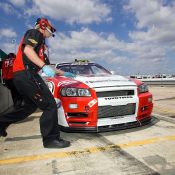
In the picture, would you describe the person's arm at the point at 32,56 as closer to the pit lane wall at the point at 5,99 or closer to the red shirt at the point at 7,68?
the red shirt at the point at 7,68

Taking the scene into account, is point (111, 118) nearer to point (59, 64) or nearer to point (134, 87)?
point (134, 87)

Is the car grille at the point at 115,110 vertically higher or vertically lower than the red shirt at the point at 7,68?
lower

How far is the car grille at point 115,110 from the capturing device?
490 cm

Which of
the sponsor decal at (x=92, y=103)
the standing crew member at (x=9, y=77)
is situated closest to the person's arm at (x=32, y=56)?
the sponsor decal at (x=92, y=103)

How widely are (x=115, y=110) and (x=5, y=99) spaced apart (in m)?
3.81

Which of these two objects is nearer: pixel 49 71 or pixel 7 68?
pixel 49 71

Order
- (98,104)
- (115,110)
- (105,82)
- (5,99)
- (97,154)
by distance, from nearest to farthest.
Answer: (97,154), (98,104), (115,110), (105,82), (5,99)

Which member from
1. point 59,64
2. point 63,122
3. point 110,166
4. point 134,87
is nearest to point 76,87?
point 63,122

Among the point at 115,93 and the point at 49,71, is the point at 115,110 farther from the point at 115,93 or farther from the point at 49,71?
the point at 49,71

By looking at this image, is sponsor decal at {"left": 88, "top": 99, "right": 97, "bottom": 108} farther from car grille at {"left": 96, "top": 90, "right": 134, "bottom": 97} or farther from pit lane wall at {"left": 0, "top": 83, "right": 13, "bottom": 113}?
pit lane wall at {"left": 0, "top": 83, "right": 13, "bottom": 113}

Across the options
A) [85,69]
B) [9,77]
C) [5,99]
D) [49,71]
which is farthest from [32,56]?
[5,99]

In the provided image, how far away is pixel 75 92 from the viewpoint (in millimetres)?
4992

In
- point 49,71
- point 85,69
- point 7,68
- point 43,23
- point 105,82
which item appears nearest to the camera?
point 49,71

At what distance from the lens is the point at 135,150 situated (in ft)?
13.4
